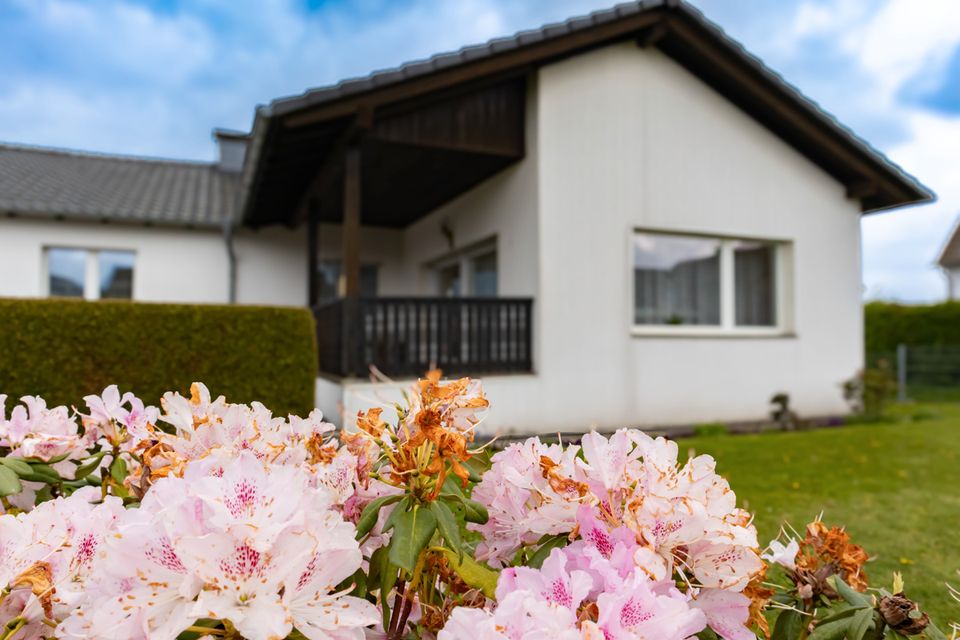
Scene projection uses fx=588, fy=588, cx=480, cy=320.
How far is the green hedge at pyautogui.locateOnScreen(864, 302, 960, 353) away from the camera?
42.9 ft

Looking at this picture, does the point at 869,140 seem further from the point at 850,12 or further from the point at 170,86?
the point at 170,86

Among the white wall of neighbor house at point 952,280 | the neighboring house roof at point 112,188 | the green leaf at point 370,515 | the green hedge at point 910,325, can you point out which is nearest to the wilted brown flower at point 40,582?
the green leaf at point 370,515

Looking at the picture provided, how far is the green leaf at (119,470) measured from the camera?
93 centimetres

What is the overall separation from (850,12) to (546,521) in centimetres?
1396

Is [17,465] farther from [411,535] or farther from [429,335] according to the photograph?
[429,335]

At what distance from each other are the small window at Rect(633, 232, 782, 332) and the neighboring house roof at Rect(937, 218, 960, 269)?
21.7 metres

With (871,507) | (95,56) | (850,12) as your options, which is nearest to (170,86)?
(95,56)

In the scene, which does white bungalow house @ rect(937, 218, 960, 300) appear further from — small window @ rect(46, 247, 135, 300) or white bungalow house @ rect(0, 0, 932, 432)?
small window @ rect(46, 247, 135, 300)

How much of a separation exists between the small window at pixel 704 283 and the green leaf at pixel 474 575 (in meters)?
7.31

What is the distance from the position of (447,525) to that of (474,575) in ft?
0.20

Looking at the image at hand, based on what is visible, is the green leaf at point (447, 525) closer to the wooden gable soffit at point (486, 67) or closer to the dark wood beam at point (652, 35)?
the wooden gable soffit at point (486, 67)

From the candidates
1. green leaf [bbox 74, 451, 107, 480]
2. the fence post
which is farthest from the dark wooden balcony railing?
the fence post

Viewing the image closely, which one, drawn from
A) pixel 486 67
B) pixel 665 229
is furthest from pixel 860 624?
pixel 665 229

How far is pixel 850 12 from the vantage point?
11.2 meters
